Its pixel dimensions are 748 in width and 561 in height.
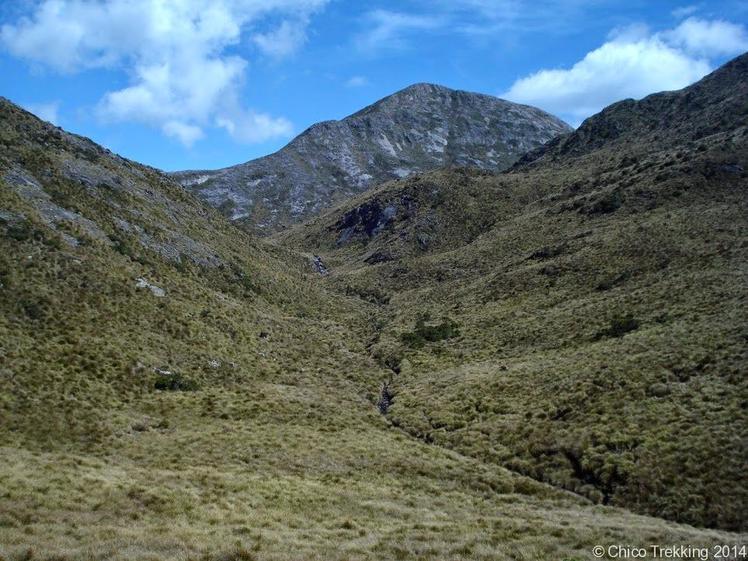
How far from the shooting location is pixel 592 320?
43312 millimetres

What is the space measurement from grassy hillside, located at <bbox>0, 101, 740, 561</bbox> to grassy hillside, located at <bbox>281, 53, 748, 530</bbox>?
2.51 meters

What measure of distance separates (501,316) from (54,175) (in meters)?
51.1

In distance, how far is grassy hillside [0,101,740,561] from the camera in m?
16.2

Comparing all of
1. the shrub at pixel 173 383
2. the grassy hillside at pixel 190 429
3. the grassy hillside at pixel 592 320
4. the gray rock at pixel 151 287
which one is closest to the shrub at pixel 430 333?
the grassy hillside at pixel 592 320

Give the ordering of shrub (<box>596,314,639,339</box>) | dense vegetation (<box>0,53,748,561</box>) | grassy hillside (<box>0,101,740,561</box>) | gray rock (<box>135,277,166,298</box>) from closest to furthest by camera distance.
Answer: grassy hillside (<box>0,101,740,561</box>) < dense vegetation (<box>0,53,748,561</box>) < shrub (<box>596,314,639,339</box>) < gray rock (<box>135,277,166,298</box>)

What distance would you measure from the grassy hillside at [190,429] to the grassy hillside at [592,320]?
2.51 metres

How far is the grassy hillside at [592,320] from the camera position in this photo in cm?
2327

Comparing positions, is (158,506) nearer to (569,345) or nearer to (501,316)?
(569,345)

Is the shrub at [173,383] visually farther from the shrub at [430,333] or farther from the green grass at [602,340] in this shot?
the shrub at [430,333]

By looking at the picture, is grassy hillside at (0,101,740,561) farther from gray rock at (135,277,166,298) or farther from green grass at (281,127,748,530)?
green grass at (281,127,748,530)

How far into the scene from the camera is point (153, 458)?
24594 millimetres

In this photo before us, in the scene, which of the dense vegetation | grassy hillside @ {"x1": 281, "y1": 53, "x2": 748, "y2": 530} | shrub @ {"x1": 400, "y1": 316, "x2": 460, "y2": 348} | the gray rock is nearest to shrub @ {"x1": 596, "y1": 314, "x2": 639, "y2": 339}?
grassy hillside @ {"x1": 281, "y1": 53, "x2": 748, "y2": 530}

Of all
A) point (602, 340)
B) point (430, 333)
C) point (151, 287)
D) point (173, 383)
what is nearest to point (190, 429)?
point (173, 383)

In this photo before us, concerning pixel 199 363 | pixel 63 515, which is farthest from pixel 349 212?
pixel 63 515
